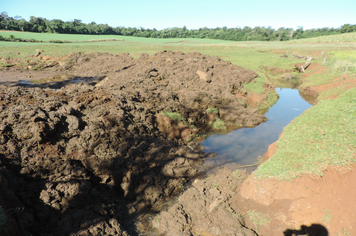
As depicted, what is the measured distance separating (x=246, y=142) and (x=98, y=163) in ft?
23.7

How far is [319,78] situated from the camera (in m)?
19.2

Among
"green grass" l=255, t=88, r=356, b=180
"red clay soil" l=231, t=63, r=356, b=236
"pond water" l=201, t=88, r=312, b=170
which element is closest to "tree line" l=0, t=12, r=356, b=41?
"pond water" l=201, t=88, r=312, b=170

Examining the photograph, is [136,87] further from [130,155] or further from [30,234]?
[30,234]

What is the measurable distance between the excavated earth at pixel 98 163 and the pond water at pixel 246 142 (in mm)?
665

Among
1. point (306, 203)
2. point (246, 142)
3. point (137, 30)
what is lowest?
point (246, 142)

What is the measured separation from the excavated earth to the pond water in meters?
0.66

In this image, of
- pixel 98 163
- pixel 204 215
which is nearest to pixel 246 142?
pixel 204 215

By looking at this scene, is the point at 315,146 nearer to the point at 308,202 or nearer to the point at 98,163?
the point at 308,202

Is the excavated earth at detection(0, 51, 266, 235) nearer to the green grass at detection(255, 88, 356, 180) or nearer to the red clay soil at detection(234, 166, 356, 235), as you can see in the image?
the red clay soil at detection(234, 166, 356, 235)

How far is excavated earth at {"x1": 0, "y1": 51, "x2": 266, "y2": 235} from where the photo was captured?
198 inches

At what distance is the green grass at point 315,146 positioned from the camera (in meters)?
5.60

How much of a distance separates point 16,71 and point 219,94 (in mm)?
22358

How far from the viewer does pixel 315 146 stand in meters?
6.37

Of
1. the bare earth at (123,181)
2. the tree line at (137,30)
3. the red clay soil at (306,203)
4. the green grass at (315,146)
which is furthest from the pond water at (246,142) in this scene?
the tree line at (137,30)
